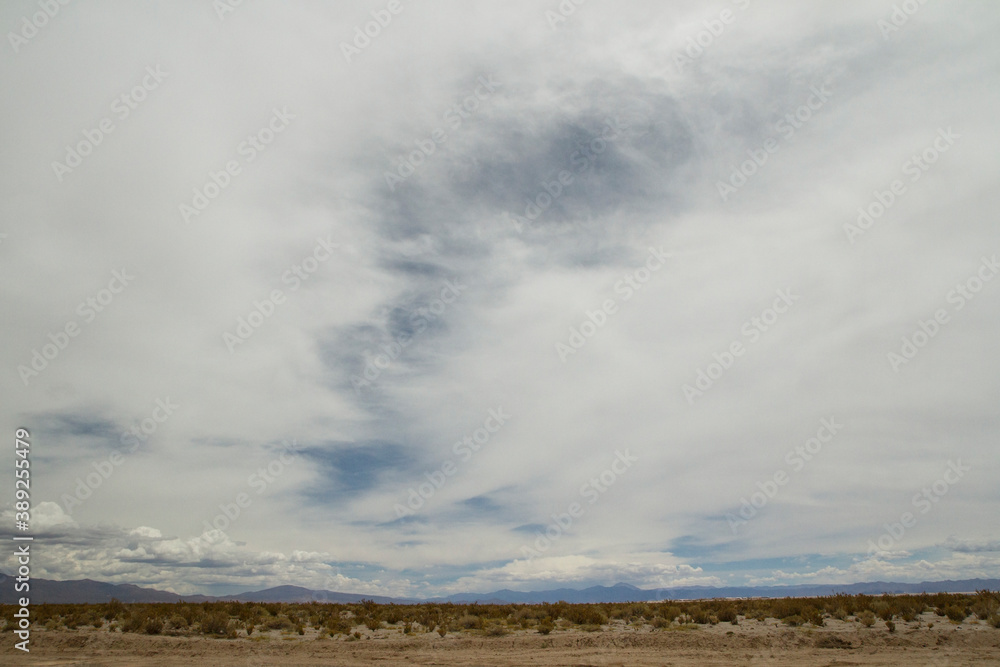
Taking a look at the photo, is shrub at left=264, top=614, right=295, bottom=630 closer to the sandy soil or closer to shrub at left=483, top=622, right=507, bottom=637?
the sandy soil

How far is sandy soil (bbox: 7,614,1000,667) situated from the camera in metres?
19.6

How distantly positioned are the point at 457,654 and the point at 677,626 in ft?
38.1

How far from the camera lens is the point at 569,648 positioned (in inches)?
875

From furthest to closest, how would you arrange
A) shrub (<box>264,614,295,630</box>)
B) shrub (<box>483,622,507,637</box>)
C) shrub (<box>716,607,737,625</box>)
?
shrub (<box>264,614,295,630</box>), shrub (<box>716,607,737,625</box>), shrub (<box>483,622,507,637</box>)

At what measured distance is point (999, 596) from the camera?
1117 inches

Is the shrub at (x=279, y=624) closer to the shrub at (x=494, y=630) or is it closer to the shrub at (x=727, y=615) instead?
the shrub at (x=494, y=630)

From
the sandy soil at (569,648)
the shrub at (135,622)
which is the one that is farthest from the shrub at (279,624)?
the shrub at (135,622)

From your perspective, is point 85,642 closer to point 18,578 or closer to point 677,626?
point 18,578

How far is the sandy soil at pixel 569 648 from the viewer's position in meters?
19.6

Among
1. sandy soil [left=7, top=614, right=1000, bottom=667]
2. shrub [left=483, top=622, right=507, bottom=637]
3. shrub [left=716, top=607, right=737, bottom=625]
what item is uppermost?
sandy soil [left=7, top=614, right=1000, bottom=667]

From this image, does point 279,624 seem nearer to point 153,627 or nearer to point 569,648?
point 153,627

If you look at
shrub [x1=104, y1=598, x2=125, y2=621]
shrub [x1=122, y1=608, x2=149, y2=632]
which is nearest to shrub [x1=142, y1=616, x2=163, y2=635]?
shrub [x1=122, y1=608, x2=149, y2=632]

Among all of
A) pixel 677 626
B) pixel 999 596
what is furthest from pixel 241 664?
pixel 999 596

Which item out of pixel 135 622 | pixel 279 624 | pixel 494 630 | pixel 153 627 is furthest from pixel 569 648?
pixel 135 622
